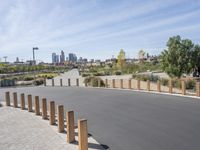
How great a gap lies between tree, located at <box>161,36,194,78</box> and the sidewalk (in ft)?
52.5

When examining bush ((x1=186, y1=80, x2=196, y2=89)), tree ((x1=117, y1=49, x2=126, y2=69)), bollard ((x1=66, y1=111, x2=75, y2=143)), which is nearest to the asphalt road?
bollard ((x1=66, y1=111, x2=75, y2=143))

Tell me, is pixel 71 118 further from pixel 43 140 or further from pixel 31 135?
pixel 31 135

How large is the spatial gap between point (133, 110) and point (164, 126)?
358 cm

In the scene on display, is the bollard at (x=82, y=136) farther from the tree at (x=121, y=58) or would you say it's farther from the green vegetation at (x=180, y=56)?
the tree at (x=121, y=58)

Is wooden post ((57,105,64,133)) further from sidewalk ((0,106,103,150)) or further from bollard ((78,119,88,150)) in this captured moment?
bollard ((78,119,88,150))

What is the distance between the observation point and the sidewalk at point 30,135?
8773 mm

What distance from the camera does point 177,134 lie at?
31.0 feet

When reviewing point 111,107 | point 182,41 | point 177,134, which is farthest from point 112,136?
point 182,41

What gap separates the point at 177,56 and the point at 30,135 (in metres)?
18.8

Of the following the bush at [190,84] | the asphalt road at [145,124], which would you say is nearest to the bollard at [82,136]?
the asphalt road at [145,124]

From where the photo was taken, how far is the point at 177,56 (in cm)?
2611

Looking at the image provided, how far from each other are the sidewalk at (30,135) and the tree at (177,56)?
16008 mm

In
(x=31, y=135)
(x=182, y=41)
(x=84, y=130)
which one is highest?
(x=182, y=41)

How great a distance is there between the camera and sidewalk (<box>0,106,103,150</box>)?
8.77 m
